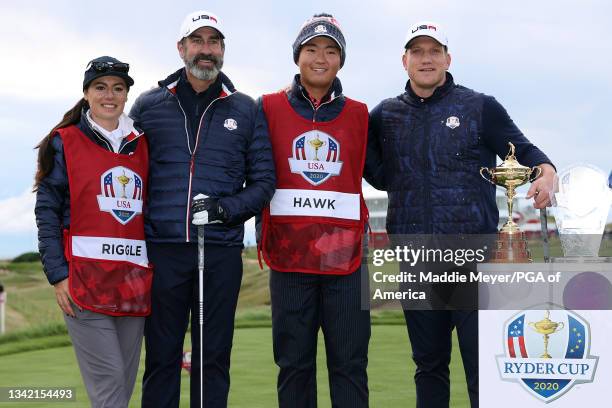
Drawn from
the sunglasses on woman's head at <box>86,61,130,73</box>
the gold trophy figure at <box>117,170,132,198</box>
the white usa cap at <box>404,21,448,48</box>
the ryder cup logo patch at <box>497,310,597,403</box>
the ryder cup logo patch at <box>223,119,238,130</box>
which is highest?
the white usa cap at <box>404,21,448,48</box>

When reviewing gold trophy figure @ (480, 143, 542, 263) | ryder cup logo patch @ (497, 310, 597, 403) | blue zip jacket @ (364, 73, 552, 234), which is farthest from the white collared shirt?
ryder cup logo patch @ (497, 310, 597, 403)

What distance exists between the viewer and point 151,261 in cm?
349

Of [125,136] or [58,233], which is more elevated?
[125,136]

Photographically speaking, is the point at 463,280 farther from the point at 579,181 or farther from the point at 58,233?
the point at 58,233

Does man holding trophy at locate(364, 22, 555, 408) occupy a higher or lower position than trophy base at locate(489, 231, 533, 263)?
higher

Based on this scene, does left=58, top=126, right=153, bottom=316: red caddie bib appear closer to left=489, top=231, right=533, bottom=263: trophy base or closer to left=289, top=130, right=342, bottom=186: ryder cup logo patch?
left=289, top=130, right=342, bottom=186: ryder cup logo patch

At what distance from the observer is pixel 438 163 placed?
362cm

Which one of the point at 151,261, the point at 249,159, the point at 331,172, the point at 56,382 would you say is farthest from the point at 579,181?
the point at 56,382

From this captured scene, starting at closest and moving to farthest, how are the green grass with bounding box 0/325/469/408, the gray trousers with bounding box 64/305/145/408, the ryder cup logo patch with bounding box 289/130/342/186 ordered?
the gray trousers with bounding box 64/305/145/408 → the ryder cup logo patch with bounding box 289/130/342/186 → the green grass with bounding box 0/325/469/408

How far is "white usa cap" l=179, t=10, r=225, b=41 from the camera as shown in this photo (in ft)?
11.6

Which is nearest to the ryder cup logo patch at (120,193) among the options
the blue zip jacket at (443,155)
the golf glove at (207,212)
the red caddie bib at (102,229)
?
the red caddie bib at (102,229)

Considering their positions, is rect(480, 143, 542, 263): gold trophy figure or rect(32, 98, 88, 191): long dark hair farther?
rect(480, 143, 542, 263): gold trophy figure

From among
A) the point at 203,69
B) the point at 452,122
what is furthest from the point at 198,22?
the point at 452,122

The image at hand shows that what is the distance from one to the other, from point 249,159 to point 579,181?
158 centimetres
